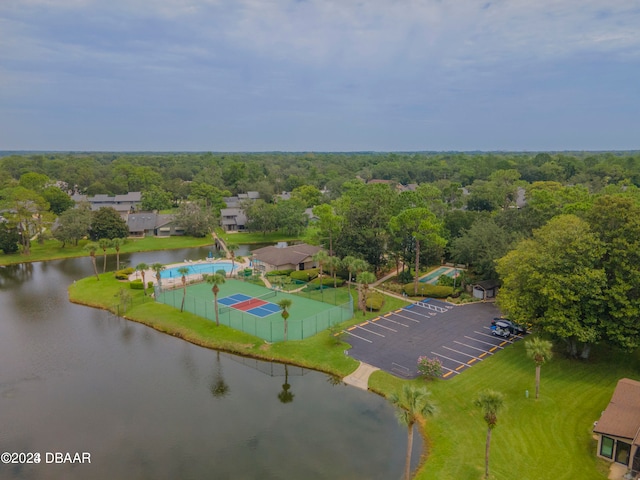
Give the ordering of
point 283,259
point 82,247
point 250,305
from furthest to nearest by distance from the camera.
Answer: point 82,247 < point 283,259 < point 250,305

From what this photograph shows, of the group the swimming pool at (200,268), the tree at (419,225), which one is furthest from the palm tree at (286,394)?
the swimming pool at (200,268)

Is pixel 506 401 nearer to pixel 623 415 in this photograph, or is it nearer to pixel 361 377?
pixel 623 415

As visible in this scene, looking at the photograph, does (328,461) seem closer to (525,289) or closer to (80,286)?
Answer: (525,289)

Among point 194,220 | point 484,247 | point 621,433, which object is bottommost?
point 621,433

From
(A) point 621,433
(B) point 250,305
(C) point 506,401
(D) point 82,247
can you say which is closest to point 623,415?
(A) point 621,433

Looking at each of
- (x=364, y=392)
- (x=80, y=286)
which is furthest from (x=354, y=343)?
(x=80, y=286)

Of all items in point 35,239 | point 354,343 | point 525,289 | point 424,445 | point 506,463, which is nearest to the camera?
point 506,463

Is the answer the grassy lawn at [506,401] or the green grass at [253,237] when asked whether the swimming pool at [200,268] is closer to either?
the grassy lawn at [506,401]
